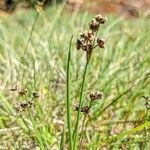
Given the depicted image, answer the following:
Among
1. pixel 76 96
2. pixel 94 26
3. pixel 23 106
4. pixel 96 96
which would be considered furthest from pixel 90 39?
pixel 76 96

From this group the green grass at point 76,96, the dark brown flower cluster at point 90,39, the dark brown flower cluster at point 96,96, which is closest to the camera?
the dark brown flower cluster at point 90,39

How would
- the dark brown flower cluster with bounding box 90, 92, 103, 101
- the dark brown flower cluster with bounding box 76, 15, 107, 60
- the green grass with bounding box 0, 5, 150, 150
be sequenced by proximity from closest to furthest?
the dark brown flower cluster with bounding box 76, 15, 107, 60 < the dark brown flower cluster with bounding box 90, 92, 103, 101 < the green grass with bounding box 0, 5, 150, 150

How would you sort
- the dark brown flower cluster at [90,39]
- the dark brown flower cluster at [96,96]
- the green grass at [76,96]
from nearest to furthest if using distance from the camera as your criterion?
the dark brown flower cluster at [90,39] → the dark brown flower cluster at [96,96] → the green grass at [76,96]

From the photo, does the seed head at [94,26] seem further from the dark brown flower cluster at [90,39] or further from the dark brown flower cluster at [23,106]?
the dark brown flower cluster at [23,106]

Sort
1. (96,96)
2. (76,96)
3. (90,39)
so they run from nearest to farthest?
1. (90,39)
2. (96,96)
3. (76,96)

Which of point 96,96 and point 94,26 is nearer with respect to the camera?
point 94,26

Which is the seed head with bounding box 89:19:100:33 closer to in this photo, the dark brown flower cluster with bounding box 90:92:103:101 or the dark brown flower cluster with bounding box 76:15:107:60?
the dark brown flower cluster with bounding box 76:15:107:60

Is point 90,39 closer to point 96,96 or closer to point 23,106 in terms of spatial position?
point 96,96

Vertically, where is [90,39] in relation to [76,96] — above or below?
below

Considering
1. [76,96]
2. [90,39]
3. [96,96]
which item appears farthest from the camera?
[76,96]

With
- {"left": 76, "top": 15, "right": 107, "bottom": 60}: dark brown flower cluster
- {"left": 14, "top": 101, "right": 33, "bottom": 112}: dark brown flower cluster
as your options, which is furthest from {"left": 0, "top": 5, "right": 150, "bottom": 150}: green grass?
{"left": 76, "top": 15, "right": 107, "bottom": 60}: dark brown flower cluster

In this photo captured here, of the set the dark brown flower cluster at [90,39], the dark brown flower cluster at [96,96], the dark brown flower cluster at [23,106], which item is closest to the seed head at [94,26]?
the dark brown flower cluster at [90,39]
